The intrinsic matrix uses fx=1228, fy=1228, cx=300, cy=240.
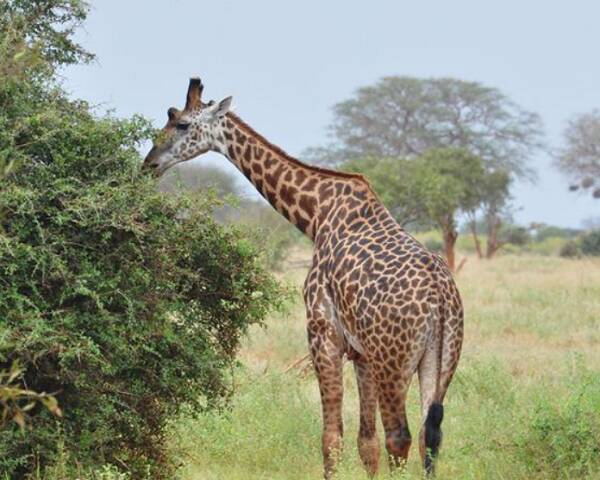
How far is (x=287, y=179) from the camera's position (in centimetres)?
750

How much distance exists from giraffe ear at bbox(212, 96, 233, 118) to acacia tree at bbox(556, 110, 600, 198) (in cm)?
3468

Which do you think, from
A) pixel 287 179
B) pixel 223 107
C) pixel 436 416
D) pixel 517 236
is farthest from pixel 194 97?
pixel 517 236

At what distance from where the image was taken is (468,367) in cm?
1057

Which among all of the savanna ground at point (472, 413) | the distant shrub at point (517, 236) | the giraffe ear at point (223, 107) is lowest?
the savanna ground at point (472, 413)

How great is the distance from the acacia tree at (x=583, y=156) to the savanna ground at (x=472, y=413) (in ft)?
90.2

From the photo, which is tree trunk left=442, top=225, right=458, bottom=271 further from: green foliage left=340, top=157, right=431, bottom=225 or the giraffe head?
the giraffe head

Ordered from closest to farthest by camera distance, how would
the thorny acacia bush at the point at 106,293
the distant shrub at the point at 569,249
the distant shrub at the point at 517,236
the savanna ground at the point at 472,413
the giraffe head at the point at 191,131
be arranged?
the thorny acacia bush at the point at 106,293 → the savanna ground at the point at 472,413 → the giraffe head at the point at 191,131 → the distant shrub at the point at 569,249 → the distant shrub at the point at 517,236

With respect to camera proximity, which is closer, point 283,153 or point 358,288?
point 358,288

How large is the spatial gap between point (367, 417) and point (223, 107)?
2.11 metres

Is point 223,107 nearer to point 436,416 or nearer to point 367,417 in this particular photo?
point 367,417

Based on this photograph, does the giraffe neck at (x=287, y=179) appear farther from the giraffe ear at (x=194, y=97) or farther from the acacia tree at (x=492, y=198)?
the acacia tree at (x=492, y=198)

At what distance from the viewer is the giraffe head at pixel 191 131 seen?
23.8 feet

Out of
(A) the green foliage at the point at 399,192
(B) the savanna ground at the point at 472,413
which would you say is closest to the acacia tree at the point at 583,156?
(A) the green foliage at the point at 399,192

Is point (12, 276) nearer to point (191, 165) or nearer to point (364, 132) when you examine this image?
point (191, 165)
